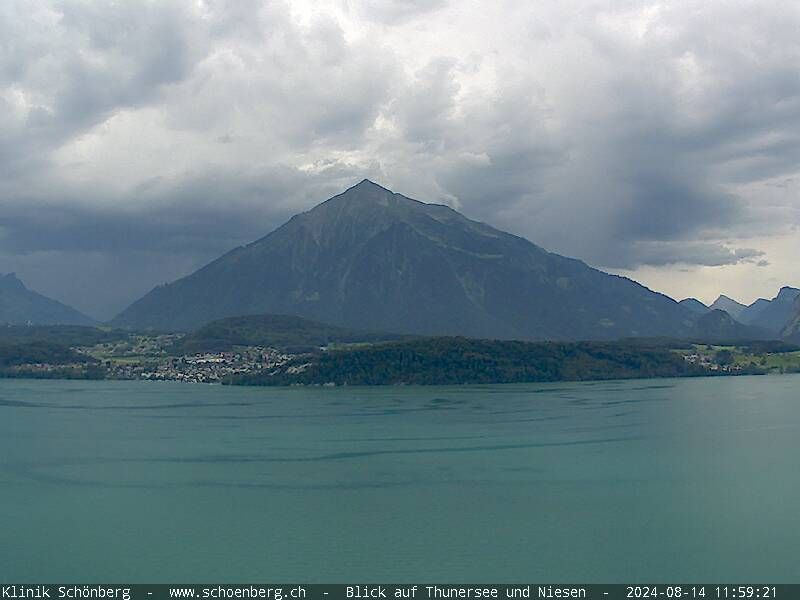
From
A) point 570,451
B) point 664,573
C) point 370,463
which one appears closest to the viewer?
point 664,573

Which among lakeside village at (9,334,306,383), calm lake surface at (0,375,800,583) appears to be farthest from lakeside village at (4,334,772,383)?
calm lake surface at (0,375,800,583)

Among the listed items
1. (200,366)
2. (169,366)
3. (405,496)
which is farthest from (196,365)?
(405,496)

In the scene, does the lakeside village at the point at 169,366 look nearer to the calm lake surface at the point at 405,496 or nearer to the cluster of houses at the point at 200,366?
the cluster of houses at the point at 200,366

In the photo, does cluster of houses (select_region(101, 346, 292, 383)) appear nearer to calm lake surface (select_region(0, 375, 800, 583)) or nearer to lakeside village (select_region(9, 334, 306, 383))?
lakeside village (select_region(9, 334, 306, 383))

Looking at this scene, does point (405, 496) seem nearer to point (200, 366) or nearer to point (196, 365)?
point (200, 366)

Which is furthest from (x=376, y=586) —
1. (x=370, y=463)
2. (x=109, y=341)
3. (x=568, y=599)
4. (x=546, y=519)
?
(x=109, y=341)

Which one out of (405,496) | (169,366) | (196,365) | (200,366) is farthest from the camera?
(169,366)

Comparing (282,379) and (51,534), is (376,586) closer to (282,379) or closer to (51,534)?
(51,534)

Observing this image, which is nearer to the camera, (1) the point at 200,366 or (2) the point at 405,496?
(2) the point at 405,496

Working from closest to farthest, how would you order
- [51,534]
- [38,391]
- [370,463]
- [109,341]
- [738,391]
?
[51,534] → [370,463] → [738,391] → [38,391] → [109,341]
